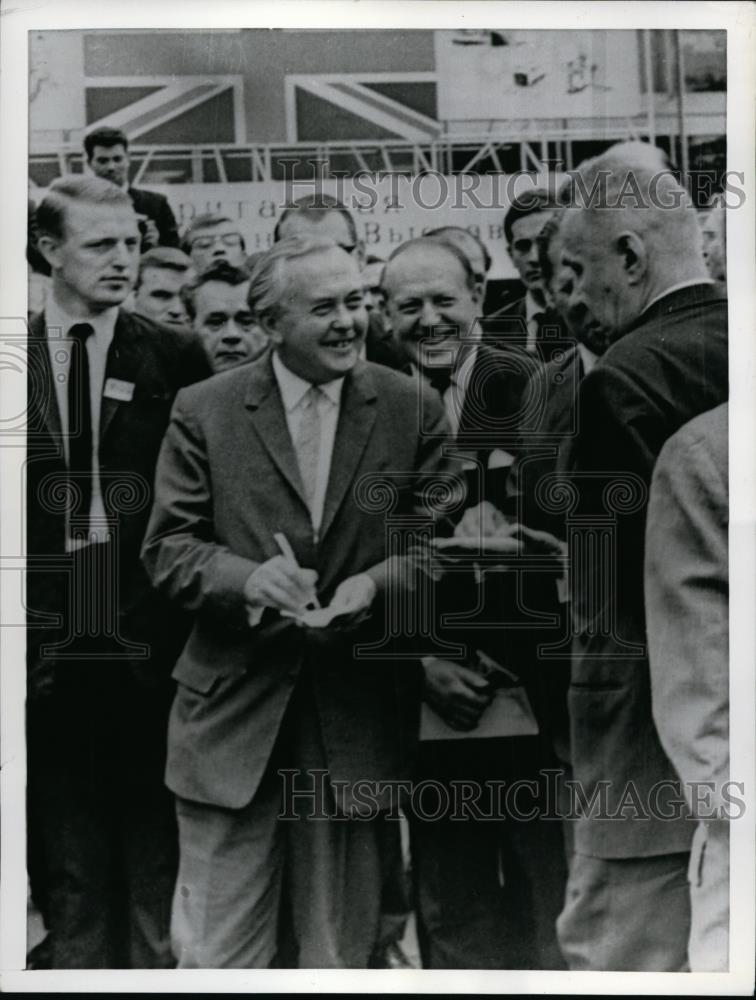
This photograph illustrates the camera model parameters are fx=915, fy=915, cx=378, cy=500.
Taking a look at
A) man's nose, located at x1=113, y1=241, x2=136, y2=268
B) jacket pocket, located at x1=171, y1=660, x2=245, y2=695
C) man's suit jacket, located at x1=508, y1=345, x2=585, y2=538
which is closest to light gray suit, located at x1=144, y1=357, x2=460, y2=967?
jacket pocket, located at x1=171, y1=660, x2=245, y2=695

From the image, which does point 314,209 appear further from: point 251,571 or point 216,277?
point 251,571

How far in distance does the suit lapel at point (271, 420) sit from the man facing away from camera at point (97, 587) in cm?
16

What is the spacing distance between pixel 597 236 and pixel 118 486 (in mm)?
1637

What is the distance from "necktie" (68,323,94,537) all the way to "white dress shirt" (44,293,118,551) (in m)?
0.01

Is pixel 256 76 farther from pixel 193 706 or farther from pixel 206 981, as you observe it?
pixel 206 981

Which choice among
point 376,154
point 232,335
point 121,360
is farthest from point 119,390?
point 376,154

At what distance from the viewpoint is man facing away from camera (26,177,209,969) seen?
109 inches

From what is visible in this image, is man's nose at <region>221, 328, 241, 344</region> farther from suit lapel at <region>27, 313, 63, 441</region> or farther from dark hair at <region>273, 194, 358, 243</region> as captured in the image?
suit lapel at <region>27, 313, 63, 441</region>

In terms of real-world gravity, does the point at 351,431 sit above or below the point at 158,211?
below

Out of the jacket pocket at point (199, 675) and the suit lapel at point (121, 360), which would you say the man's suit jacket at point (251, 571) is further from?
the suit lapel at point (121, 360)

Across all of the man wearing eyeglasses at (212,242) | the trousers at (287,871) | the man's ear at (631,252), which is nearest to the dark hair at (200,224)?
the man wearing eyeglasses at (212,242)

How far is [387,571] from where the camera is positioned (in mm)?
2732

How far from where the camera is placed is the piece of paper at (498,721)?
2752mm

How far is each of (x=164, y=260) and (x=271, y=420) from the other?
0.58 m
